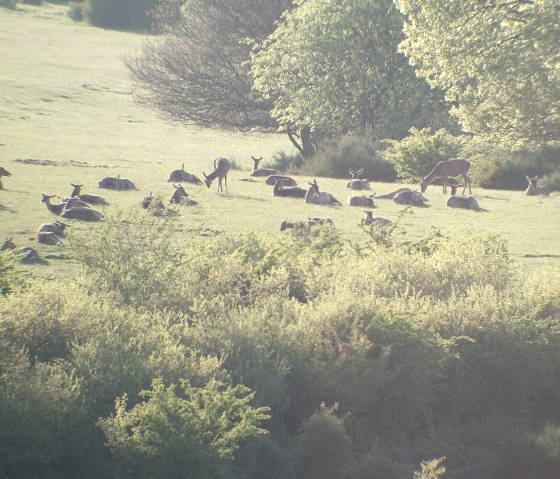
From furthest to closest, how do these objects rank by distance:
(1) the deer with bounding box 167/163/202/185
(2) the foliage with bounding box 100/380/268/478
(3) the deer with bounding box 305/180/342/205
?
(1) the deer with bounding box 167/163/202/185
(3) the deer with bounding box 305/180/342/205
(2) the foliage with bounding box 100/380/268/478

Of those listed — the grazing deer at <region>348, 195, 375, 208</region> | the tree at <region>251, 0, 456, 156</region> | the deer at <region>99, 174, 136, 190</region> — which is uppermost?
the tree at <region>251, 0, 456, 156</region>

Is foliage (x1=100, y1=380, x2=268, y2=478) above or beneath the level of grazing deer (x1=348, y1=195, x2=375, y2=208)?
beneath

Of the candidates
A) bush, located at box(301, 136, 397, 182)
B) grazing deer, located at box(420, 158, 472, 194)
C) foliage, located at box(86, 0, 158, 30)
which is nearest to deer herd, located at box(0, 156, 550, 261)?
grazing deer, located at box(420, 158, 472, 194)

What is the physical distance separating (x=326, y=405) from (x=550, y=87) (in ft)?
41.2

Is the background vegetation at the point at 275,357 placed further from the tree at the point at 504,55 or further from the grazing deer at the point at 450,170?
the grazing deer at the point at 450,170

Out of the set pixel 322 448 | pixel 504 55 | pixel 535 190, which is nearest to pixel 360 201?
pixel 504 55

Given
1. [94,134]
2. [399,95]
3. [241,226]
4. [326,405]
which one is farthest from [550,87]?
[94,134]

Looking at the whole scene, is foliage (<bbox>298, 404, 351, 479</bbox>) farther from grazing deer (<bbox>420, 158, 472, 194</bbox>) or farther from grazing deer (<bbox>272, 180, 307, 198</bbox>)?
grazing deer (<bbox>420, 158, 472, 194</bbox>)

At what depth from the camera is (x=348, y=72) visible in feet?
137

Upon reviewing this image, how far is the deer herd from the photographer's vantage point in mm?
18656

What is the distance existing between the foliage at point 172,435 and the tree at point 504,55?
529 inches

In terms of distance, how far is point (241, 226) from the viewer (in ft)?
69.4

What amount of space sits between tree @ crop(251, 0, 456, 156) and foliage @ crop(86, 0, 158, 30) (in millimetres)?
55852

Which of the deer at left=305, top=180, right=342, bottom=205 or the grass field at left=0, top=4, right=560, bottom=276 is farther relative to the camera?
the deer at left=305, top=180, right=342, bottom=205
